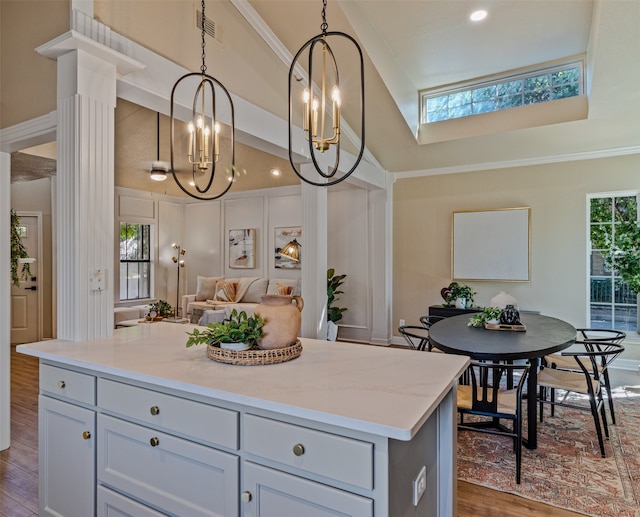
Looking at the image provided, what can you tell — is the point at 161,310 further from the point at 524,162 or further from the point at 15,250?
the point at 524,162

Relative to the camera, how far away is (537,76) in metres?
4.71

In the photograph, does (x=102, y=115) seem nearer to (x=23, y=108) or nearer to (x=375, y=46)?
(x=23, y=108)

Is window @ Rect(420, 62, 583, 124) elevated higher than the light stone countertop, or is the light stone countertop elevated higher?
window @ Rect(420, 62, 583, 124)

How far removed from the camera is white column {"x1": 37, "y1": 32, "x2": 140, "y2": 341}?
2127 mm

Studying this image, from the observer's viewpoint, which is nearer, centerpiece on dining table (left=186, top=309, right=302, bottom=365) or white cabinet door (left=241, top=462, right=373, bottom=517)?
white cabinet door (left=241, top=462, right=373, bottom=517)

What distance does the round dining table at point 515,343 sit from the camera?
2395 mm

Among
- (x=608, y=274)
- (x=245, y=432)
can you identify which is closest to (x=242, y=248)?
(x=608, y=274)

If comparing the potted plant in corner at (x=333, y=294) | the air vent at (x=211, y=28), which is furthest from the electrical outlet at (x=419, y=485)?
the potted plant in corner at (x=333, y=294)

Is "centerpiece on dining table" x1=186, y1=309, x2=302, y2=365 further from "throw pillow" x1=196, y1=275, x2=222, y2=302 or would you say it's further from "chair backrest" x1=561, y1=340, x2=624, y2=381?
"throw pillow" x1=196, y1=275, x2=222, y2=302

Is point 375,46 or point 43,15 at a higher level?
point 375,46

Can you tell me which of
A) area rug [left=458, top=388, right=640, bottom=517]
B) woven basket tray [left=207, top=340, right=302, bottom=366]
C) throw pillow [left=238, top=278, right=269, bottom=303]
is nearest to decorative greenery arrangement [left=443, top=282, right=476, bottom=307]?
area rug [left=458, top=388, right=640, bottom=517]

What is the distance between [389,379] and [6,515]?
225cm

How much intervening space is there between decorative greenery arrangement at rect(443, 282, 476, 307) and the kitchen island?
3.72 m

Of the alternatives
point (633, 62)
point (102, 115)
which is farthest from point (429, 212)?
point (102, 115)
